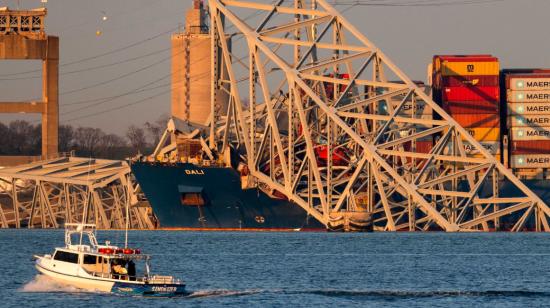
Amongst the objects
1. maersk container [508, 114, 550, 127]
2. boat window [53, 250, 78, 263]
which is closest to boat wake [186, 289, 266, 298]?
boat window [53, 250, 78, 263]

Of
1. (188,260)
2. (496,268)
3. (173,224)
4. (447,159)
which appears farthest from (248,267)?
(173,224)

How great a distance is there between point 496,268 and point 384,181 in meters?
39.3

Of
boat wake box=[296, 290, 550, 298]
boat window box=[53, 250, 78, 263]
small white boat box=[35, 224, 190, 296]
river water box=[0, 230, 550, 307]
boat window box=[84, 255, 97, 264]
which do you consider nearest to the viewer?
small white boat box=[35, 224, 190, 296]

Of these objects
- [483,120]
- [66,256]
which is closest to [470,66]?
[483,120]

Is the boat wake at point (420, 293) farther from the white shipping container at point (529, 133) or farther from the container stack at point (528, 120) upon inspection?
the white shipping container at point (529, 133)

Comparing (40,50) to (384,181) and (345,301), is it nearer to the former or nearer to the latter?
(384,181)

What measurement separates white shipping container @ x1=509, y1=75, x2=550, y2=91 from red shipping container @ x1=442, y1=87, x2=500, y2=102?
2.23 meters

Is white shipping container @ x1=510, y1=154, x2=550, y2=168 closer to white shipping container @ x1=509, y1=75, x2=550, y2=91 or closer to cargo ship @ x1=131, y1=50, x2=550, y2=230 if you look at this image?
cargo ship @ x1=131, y1=50, x2=550, y2=230

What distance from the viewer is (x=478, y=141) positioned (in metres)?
146

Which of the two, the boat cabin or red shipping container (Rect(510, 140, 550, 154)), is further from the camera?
red shipping container (Rect(510, 140, 550, 154))

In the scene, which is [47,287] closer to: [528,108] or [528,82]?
[528,108]

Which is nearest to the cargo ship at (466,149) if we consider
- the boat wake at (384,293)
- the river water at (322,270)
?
the river water at (322,270)

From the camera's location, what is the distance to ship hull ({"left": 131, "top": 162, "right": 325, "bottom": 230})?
463 ft

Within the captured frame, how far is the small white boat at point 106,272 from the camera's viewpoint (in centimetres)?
7556
